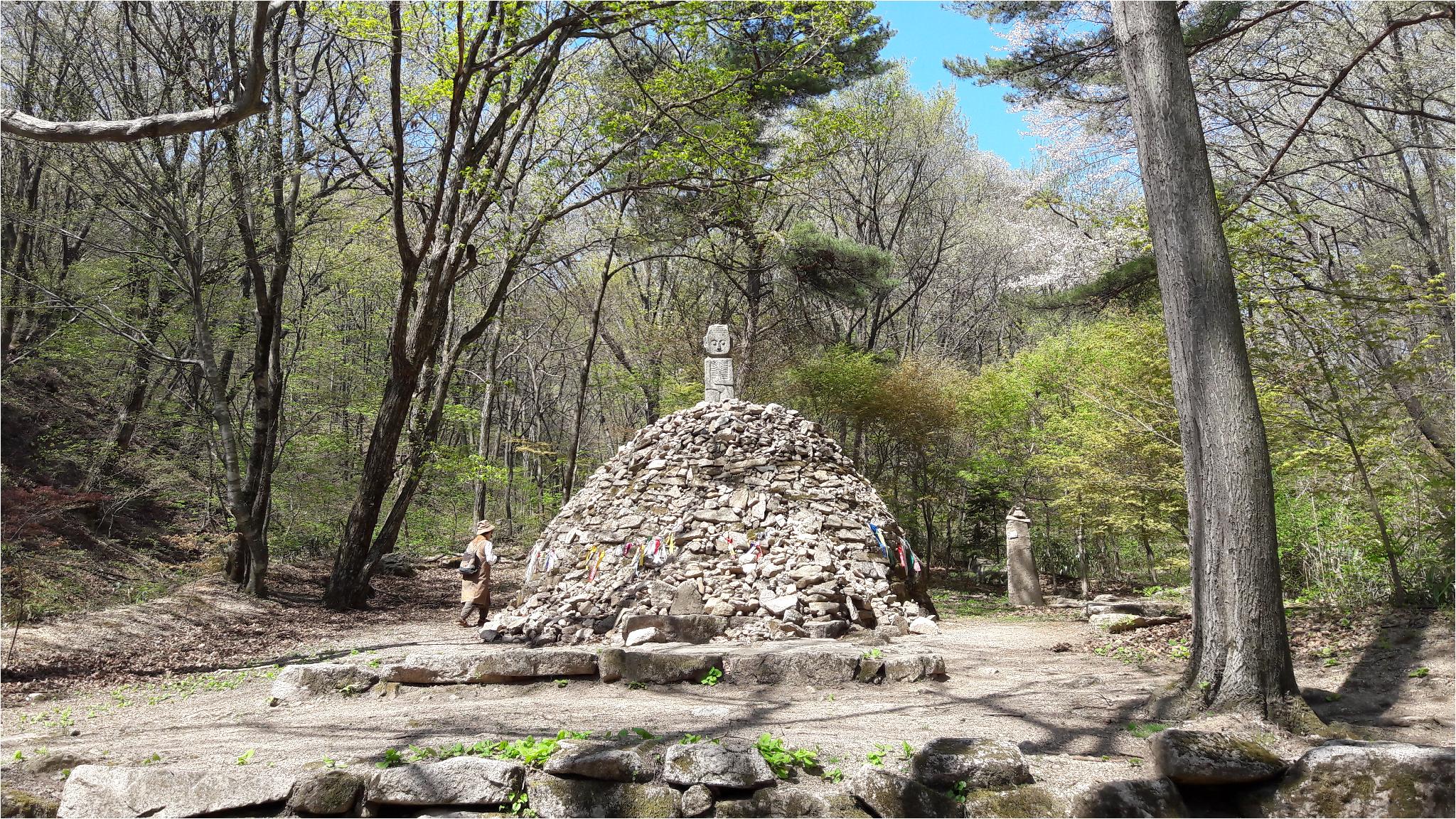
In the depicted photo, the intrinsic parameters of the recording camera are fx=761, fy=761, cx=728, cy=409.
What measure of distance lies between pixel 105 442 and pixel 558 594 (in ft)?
27.5

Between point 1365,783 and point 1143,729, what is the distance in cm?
143

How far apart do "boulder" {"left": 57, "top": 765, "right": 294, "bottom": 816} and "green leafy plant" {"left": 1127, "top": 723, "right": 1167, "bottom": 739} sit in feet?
14.9

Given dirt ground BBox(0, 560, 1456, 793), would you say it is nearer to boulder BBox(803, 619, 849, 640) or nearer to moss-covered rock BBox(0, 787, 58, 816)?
moss-covered rock BBox(0, 787, 58, 816)

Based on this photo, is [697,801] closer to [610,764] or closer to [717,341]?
[610,764]

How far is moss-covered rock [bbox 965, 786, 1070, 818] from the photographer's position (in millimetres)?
3379

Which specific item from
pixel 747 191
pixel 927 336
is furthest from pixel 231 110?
pixel 927 336

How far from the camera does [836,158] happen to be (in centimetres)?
2295

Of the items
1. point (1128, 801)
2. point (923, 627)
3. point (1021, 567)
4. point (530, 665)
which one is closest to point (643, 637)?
point (530, 665)

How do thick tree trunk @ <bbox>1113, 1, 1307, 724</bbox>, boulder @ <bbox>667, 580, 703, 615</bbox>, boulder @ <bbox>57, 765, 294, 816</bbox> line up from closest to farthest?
boulder @ <bbox>57, 765, 294, 816</bbox> → thick tree trunk @ <bbox>1113, 1, 1307, 724</bbox> → boulder @ <bbox>667, 580, 703, 615</bbox>

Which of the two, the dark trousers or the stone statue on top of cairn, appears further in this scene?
the stone statue on top of cairn

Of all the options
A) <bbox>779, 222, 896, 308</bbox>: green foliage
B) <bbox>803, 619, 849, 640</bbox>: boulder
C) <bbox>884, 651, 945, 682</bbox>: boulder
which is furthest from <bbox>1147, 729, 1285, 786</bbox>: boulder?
<bbox>779, 222, 896, 308</bbox>: green foliage

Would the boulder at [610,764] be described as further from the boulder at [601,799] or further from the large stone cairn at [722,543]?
the large stone cairn at [722,543]

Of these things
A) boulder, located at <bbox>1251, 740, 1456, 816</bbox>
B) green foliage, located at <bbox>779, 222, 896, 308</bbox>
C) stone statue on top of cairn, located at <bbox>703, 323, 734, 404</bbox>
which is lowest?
boulder, located at <bbox>1251, 740, 1456, 816</bbox>

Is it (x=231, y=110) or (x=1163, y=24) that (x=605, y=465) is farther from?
(x=1163, y=24)
